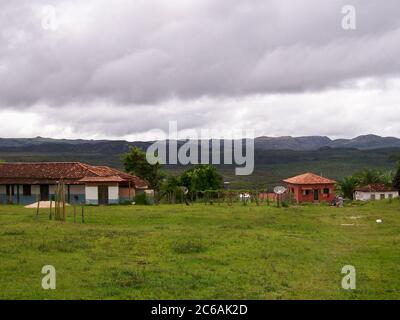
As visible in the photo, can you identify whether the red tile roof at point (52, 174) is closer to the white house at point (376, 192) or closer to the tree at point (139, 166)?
the tree at point (139, 166)

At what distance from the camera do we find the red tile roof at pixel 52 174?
151 feet

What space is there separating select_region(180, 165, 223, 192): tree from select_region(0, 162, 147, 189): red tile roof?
472 inches

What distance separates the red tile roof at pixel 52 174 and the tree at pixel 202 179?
11984 millimetres

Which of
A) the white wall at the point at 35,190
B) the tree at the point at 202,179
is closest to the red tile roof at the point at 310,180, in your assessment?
the tree at the point at 202,179

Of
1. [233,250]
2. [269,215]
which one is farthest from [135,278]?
[269,215]

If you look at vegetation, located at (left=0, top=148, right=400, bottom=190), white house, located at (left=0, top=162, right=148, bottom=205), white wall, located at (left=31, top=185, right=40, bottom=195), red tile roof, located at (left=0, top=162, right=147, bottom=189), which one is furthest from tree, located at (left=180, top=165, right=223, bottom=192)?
vegetation, located at (left=0, top=148, right=400, bottom=190)

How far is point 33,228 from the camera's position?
72.3 feet

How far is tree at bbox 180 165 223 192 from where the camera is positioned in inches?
2434

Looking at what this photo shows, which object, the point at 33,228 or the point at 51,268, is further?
the point at 33,228

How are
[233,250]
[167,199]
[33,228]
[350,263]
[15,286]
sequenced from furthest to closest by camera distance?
[167,199] → [33,228] → [233,250] → [350,263] → [15,286]
